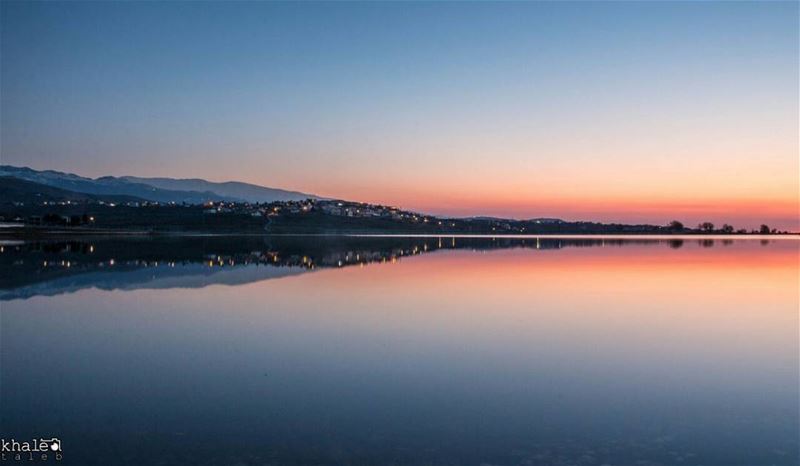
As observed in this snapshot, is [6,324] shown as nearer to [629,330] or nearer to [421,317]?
[421,317]

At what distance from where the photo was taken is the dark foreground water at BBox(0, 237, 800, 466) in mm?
6102

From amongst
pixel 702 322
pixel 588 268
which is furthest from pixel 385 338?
pixel 588 268

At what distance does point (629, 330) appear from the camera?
1278cm

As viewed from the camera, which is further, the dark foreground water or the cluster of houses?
the cluster of houses

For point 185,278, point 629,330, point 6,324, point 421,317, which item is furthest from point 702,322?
point 185,278

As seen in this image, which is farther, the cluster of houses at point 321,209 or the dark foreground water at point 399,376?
the cluster of houses at point 321,209

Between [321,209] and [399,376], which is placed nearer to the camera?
[399,376]

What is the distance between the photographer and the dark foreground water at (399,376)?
240 inches

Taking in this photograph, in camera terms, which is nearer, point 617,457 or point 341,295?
point 617,457

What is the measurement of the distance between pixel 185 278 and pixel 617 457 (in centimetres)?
1944

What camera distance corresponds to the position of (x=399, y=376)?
8.84 meters

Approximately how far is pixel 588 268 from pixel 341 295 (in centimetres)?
1558

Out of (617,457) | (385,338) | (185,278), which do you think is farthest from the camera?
(185,278)

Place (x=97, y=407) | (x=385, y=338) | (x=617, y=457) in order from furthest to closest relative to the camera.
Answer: (x=385, y=338), (x=97, y=407), (x=617, y=457)
